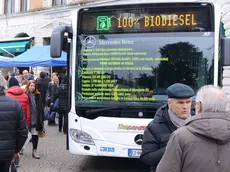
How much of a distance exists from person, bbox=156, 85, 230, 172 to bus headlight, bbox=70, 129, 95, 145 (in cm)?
362

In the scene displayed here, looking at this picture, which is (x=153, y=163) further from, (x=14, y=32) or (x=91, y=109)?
(x=14, y=32)

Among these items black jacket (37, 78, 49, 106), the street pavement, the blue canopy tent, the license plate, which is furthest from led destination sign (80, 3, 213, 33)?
the blue canopy tent

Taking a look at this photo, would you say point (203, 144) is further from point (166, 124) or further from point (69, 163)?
point (69, 163)

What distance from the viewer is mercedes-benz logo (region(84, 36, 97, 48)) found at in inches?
229

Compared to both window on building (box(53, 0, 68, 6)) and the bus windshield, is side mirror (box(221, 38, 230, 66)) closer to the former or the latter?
the bus windshield

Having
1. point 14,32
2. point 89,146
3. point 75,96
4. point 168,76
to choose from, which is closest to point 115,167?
point 89,146

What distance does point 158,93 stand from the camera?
18.3 feet

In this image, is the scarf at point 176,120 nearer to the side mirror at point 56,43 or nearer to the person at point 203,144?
the person at point 203,144

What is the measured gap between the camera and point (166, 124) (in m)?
3.09

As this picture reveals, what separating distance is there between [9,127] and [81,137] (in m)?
2.04

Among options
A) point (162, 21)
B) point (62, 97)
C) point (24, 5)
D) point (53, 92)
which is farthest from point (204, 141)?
point (24, 5)

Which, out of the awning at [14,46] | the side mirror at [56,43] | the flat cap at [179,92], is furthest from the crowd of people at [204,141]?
the awning at [14,46]

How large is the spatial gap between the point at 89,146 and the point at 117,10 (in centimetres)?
220

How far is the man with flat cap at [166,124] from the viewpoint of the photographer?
3.04 meters
